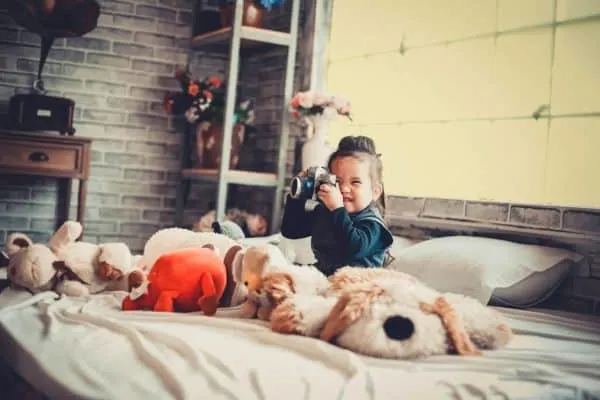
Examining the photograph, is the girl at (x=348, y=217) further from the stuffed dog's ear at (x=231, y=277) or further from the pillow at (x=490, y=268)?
the stuffed dog's ear at (x=231, y=277)

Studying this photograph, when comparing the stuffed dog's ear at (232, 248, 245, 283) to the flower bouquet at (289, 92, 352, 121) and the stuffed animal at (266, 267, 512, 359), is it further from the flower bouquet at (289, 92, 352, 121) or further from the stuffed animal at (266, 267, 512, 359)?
the flower bouquet at (289, 92, 352, 121)

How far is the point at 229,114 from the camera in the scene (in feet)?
10.5

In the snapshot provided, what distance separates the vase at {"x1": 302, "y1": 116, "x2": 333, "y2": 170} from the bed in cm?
157

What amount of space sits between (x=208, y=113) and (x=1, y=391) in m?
2.07

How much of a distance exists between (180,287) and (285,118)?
68.4 inches

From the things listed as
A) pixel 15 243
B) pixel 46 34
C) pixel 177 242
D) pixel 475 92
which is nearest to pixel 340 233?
pixel 177 242

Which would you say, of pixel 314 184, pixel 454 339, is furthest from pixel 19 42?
pixel 454 339

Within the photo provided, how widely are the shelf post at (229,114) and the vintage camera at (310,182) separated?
1226 millimetres

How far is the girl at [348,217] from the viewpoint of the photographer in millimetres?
1903

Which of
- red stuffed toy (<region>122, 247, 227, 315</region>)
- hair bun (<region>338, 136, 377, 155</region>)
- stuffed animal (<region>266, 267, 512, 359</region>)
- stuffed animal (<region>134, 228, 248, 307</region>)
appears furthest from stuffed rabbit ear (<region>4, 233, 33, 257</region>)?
hair bun (<region>338, 136, 377, 155</region>)

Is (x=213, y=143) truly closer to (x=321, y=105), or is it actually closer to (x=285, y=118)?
(x=285, y=118)

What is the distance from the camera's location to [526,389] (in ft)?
3.80

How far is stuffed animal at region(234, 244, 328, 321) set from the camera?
155 cm

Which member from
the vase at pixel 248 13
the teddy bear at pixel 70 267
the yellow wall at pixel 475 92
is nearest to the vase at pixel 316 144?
the yellow wall at pixel 475 92
